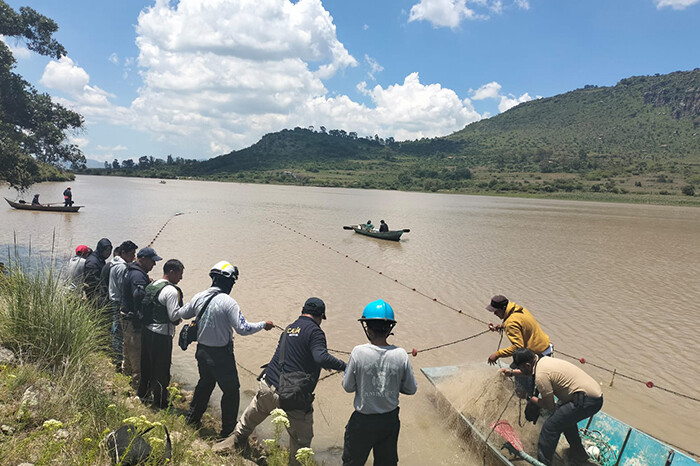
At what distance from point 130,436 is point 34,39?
599 inches

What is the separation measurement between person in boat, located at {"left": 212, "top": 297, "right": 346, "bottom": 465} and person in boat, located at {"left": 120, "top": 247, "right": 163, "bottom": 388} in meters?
2.02

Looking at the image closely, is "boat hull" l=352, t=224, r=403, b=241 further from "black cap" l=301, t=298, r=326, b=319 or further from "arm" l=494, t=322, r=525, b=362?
"black cap" l=301, t=298, r=326, b=319

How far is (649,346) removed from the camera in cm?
1048

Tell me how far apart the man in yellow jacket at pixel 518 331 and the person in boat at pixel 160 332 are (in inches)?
160

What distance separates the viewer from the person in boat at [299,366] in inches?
162

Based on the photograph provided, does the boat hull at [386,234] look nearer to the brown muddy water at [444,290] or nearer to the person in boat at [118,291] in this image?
the brown muddy water at [444,290]

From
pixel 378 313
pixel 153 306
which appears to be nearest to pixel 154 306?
pixel 153 306

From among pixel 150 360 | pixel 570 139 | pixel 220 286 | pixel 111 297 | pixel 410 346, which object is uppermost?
pixel 570 139

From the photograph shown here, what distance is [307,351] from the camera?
4.16m

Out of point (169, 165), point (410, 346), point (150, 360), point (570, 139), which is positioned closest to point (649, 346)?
point (410, 346)

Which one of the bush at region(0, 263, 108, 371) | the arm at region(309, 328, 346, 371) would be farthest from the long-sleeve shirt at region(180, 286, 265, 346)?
the bush at region(0, 263, 108, 371)

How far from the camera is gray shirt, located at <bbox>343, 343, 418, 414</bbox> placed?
12.0 feet

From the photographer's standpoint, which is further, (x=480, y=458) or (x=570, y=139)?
(x=570, y=139)

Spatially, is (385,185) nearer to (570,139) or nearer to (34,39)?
(570,139)
